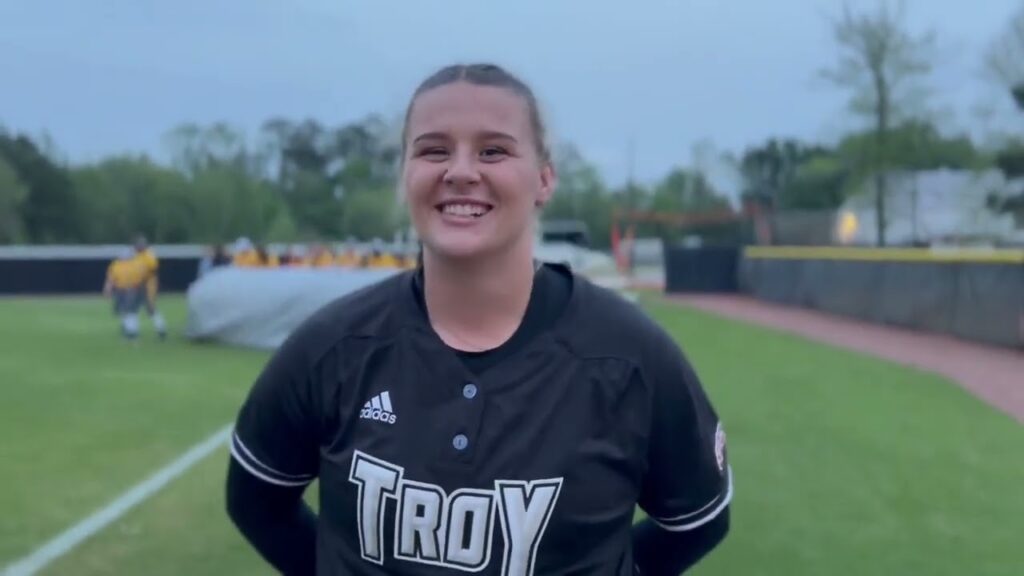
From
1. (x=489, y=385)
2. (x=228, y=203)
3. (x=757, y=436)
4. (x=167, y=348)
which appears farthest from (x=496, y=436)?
(x=228, y=203)

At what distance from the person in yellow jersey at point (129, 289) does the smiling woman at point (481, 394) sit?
19938mm

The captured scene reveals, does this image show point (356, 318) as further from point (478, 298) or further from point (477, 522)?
point (477, 522)

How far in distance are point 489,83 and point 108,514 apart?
20.0ft

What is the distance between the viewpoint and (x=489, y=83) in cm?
227

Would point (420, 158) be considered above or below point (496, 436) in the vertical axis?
above

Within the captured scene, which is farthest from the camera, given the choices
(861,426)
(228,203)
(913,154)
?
(228,203)

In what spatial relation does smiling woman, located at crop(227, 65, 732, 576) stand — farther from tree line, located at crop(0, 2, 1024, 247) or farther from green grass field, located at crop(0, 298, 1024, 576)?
tree line, located at crop(0, 2, 1024, 247)

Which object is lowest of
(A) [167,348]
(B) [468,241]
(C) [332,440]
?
(A) [167,348]

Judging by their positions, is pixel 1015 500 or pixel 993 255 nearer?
Result: pixel 1015 500

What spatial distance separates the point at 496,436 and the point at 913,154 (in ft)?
141

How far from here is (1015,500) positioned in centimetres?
860

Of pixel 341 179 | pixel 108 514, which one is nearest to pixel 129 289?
pixel 108 514

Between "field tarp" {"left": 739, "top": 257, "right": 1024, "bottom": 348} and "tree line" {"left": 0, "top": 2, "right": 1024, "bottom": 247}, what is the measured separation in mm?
9550

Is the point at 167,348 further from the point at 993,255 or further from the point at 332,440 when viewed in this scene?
the point at 332,440
